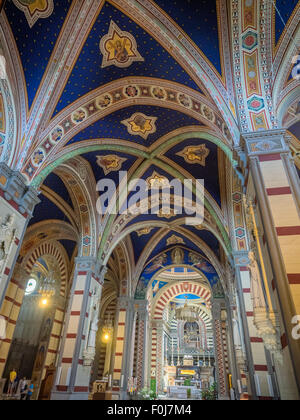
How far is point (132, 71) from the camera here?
7973 mm

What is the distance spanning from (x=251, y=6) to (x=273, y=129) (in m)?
2.91

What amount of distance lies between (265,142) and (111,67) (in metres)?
4.80

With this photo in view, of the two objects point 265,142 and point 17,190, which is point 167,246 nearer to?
point 17,190

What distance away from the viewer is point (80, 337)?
380 inches

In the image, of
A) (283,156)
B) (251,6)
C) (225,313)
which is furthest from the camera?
(225,313)

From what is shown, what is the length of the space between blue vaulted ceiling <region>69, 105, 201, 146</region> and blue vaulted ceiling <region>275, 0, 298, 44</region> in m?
3.26

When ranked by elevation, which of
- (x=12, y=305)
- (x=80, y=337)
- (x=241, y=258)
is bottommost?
(x=80, y=337)

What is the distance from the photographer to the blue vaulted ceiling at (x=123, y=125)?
8.91 metres

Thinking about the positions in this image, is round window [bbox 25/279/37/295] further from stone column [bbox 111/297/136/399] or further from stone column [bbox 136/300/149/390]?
stone column [bbox 136/300/149/390]

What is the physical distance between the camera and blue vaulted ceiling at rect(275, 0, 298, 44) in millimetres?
5664

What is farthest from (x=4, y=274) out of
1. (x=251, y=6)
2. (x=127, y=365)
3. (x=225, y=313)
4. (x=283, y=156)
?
(x=225, y=313)

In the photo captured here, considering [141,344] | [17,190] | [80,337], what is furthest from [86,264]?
[141,344]

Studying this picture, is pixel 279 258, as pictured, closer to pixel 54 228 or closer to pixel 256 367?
pixel 256 367

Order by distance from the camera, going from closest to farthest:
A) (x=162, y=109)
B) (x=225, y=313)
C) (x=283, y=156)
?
(x=283, y=156) → (x=162, y=109) → (x=225, y=313)
